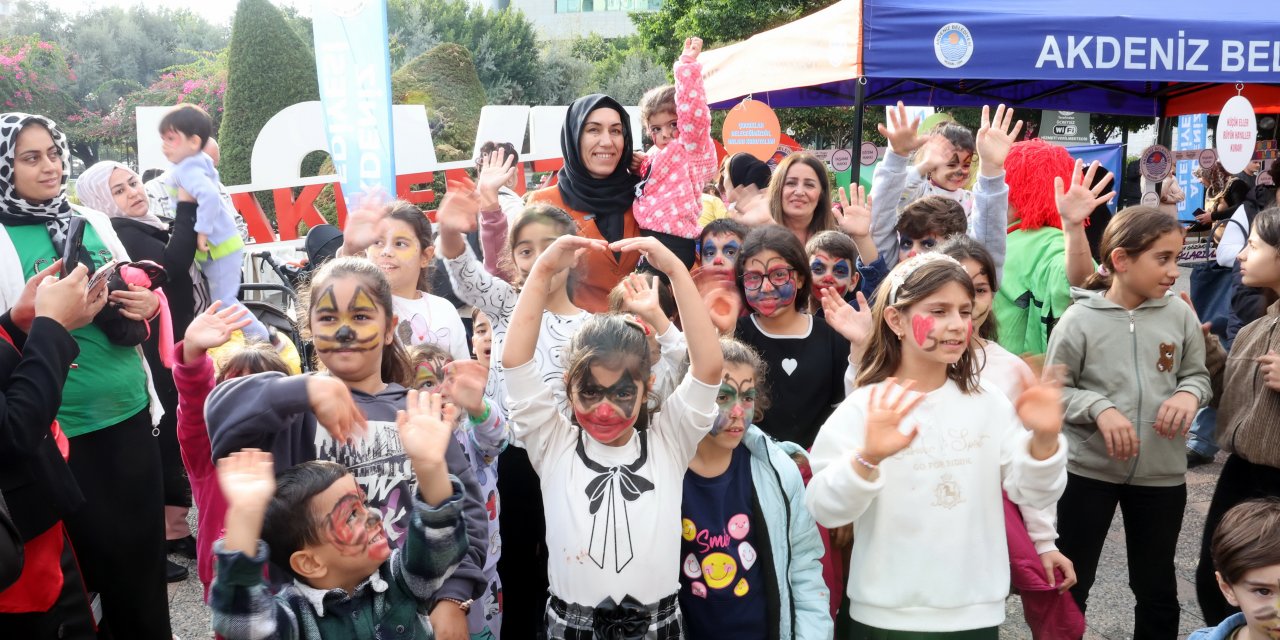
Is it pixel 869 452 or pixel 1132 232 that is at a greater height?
pixel 1132 232

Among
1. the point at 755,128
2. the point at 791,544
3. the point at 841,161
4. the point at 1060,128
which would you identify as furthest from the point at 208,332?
the point at 1060,128

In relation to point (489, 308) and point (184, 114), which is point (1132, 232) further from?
point (184, 114)

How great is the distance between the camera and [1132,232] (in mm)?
3170

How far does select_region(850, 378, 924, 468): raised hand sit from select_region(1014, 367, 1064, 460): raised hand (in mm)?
273

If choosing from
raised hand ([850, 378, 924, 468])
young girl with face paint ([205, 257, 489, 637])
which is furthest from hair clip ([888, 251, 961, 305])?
young girl with face paint ([205, 257, 489, 637])

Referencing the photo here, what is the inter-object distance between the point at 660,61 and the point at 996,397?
991 inches

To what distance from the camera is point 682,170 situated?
3.81m

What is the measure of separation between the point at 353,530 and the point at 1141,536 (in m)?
2.66

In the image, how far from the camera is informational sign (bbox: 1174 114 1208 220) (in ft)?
40.9

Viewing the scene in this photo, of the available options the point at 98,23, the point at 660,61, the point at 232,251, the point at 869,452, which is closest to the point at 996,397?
the point at 869,452

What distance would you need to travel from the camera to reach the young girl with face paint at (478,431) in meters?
2.53

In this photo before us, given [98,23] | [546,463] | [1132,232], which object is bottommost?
[546,463]

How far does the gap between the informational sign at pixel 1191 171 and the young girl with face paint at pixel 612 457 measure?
12233mm

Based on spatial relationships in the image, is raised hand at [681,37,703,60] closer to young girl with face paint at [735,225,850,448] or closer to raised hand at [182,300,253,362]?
young girl with face paint at [735,225,850,448]
